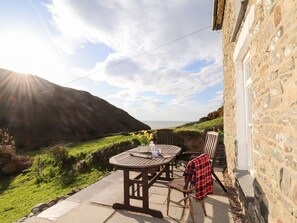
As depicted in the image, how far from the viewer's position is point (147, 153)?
4.39 m

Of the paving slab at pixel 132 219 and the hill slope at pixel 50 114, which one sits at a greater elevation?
the hill slope at pixel 50 114

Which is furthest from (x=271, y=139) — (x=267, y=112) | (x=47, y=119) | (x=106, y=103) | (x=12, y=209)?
(x=106, y=103)

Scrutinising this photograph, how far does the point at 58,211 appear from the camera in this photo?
12.0ft

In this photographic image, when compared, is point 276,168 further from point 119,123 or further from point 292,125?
point 119,123

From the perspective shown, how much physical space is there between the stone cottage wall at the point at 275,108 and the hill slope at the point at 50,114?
17.9 meters

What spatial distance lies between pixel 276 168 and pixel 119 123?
23.8 meters

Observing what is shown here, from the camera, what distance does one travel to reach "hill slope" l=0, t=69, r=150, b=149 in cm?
1941

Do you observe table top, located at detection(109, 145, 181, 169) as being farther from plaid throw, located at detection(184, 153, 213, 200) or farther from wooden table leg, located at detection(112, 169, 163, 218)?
plaid throw, located at detection(184, 153, 213, 200)

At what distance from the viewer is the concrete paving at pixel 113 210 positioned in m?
3.33

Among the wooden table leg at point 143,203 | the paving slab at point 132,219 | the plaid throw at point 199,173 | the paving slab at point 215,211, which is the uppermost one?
the plaid throw at point 199,173

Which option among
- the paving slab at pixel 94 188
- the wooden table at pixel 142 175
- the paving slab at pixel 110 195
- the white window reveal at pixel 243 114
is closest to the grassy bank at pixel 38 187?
the paving slab at pixel 94 188

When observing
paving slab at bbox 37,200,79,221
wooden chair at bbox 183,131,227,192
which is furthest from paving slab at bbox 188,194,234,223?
paving slab at bbox 37,200,79,221

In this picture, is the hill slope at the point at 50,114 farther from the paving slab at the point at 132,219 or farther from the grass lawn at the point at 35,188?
the paving slab at the point at 132,219

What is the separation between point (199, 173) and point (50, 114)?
2135 centimetres
